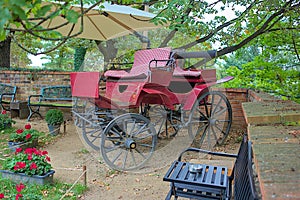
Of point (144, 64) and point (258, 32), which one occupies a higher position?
point (258, 32)

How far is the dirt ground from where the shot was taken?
297 cm

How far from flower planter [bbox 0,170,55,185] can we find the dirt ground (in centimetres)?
22

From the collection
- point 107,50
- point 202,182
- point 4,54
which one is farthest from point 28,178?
point 4,54

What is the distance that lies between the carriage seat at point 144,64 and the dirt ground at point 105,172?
124 centimetres

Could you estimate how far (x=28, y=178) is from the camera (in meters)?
2.99

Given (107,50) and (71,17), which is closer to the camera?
(71,17)

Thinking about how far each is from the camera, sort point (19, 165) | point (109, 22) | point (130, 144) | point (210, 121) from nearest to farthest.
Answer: point (19, 165), point (130, 144), point (210, 121), point (109, 22)

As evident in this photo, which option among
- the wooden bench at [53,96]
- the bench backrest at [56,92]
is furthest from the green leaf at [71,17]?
the bench backrest at [56,92]

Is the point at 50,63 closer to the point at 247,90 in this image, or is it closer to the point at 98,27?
the point at 98,27

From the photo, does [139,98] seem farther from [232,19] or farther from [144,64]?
[232,19]

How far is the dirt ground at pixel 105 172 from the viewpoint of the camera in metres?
2.97

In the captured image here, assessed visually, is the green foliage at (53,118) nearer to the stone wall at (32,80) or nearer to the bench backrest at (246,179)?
the stone wall at (32,80)

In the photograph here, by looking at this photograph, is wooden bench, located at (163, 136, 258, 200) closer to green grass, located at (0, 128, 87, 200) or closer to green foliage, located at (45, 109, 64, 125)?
green grass, located at (0, 128, 87, 200)

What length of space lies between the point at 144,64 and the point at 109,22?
1.41 meters
